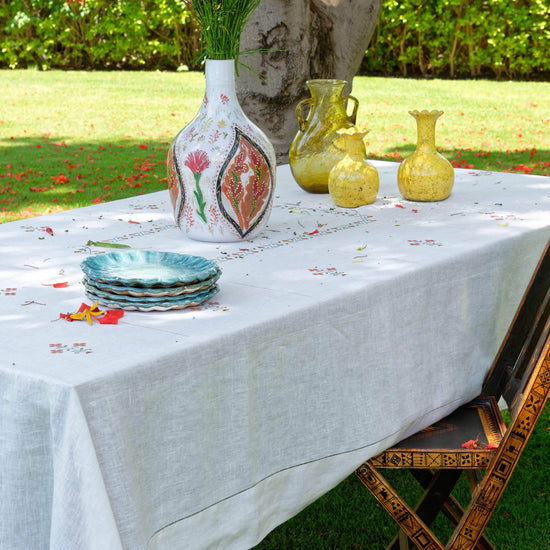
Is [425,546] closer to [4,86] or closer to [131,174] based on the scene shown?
[131,174]

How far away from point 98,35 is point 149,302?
1569 cm

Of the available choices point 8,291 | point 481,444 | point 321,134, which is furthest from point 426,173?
point 8,291

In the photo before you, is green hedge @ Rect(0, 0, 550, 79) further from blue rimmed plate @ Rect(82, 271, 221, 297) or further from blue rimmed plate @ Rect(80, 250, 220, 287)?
blue rimmed plate @ Rect(82, 271, 221, 297)

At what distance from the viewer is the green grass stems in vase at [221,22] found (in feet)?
7.46

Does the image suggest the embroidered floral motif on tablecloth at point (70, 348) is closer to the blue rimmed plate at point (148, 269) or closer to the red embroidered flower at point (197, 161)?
the blue rimmed plate at point (148, 269)

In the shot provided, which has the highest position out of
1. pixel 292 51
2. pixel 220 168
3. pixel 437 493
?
pixel 292 51

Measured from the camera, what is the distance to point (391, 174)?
11.8ft

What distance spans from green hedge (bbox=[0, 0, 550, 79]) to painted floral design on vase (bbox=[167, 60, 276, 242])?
12.4 meters

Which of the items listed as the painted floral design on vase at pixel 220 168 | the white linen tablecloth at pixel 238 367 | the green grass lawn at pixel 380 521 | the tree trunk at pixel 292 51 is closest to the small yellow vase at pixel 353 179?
the white linen tablecloth at pixel 238 367

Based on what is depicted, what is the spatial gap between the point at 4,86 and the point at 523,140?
895cm

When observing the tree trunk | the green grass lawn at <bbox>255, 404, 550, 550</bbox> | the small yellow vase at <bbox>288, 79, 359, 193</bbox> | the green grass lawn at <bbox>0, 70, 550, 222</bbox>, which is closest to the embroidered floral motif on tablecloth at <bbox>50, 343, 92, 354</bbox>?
the green grass lawn at <bbox>255, 404, 550, 550</bbox>

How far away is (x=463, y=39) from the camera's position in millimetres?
14438

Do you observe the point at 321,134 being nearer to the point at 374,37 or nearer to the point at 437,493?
the point at 437,493

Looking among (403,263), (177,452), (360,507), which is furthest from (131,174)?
(177,452)
